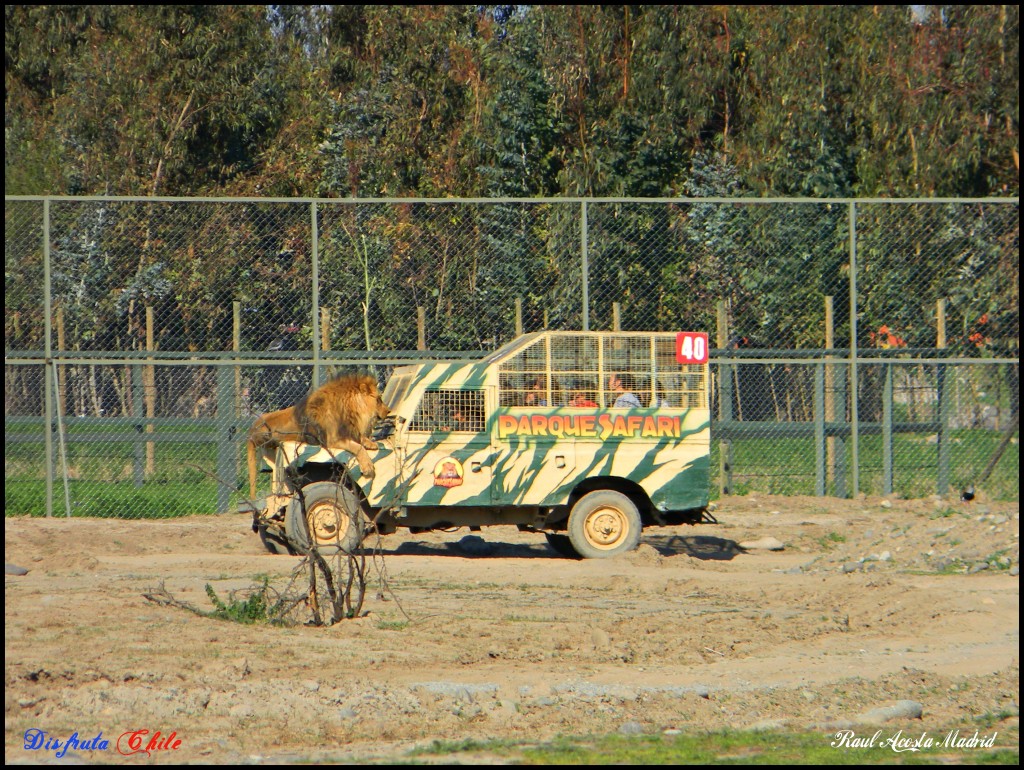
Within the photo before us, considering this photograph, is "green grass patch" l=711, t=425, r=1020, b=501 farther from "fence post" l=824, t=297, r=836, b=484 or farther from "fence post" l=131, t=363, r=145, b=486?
"fence post" l=131, t=363, r=145, b=486

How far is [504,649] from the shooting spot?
8.22m

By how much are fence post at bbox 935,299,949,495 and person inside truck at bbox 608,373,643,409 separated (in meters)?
5.75

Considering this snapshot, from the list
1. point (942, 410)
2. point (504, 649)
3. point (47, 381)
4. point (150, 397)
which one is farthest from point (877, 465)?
point (47, 381)

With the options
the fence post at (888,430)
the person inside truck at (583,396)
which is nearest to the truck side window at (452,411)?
the person inside truck at (583,396)

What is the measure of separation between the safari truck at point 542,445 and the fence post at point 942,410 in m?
5.36

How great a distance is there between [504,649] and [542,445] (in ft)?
12.7

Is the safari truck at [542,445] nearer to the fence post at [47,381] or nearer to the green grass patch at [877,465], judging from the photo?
the fence post at [47,381]

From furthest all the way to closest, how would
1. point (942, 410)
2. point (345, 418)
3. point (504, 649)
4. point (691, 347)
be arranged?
point (942, 410) → point (691, 347) → point (345, 418) → point (504, 649)

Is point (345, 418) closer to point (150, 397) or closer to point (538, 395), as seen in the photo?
point (538, 395)

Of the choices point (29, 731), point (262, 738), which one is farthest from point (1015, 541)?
point (29, 731)

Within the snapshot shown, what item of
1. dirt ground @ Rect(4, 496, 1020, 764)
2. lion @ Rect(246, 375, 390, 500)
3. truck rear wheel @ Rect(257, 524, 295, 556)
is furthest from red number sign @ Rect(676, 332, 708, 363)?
truck rear wheel @ Rect(257, 524, 295, 556)

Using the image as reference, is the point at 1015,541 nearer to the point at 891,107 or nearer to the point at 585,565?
the point at 585,565

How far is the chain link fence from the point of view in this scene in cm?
1488

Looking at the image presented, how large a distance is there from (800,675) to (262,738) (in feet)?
10.5
